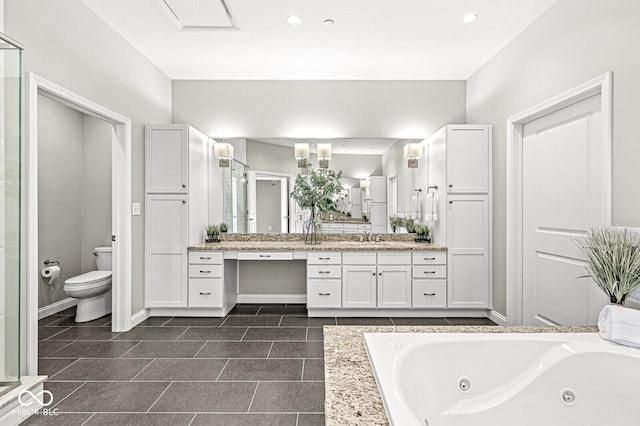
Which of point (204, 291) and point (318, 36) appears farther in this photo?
point (204, 291)

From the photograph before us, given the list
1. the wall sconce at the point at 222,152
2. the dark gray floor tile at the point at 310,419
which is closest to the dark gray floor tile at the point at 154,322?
the wall sconce at the point at 222,152

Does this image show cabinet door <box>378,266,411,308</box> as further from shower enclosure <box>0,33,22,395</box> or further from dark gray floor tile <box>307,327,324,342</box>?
shower enclosure <box>0,33,22,395</box>

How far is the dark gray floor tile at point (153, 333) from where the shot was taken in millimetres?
3020

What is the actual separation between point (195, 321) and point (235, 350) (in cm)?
93

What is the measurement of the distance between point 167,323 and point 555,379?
3.20 m

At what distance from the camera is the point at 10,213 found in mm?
1812

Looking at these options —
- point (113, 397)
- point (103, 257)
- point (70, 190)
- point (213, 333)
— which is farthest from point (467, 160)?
point (70, 190)

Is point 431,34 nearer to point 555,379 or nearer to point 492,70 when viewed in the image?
point 492,70

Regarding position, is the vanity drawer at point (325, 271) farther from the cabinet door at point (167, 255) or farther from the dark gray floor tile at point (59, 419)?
the dark gray floor tile at point (59, 419)

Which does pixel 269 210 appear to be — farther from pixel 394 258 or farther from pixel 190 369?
pixel 190 369

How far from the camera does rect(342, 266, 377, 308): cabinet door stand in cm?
351

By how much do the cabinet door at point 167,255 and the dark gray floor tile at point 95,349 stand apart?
25.6 inches

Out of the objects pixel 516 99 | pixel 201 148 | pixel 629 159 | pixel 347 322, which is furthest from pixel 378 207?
pixel 629 159

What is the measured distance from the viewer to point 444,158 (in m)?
3.52
